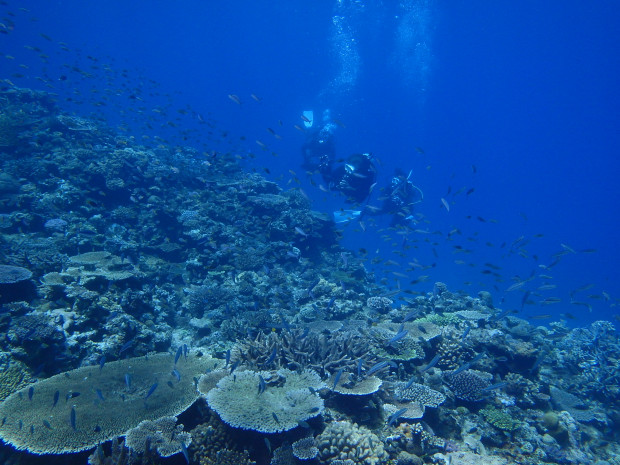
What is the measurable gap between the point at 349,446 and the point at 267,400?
145 cm

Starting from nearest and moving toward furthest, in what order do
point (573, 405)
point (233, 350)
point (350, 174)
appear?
point (233, 350) < point (573, 405) < point (350, 174)

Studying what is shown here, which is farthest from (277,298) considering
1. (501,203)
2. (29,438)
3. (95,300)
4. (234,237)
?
(501,203)

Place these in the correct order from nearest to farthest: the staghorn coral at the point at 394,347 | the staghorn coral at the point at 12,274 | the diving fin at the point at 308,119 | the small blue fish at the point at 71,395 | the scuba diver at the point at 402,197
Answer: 1. the small blue fish at the point at 71,395
2. the staghorn coral at the point at 394,347
3. the staghorn coral at the point at 12,274
4. the diving fin at the point at 308,119
5. the scuba diver at the point at 402,197

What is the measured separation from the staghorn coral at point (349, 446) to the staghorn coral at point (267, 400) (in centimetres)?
38

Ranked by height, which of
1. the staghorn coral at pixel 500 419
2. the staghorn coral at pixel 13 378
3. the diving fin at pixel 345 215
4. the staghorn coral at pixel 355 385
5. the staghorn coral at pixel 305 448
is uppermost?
the diving fin at pixel 345 215

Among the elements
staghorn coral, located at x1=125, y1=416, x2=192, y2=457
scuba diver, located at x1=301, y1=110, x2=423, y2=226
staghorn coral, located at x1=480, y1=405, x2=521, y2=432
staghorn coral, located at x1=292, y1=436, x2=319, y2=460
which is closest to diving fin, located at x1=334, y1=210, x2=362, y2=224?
scuba diver, located at x1=301, y1=110, x2=423, y2=226

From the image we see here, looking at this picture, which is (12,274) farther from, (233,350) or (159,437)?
(159,437)

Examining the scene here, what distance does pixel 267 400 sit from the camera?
16.7ft

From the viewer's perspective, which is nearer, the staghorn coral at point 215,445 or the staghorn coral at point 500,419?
the staghorn coral at point 215,445

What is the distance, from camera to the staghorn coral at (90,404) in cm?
419

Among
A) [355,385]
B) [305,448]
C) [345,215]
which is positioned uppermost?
[345,215]

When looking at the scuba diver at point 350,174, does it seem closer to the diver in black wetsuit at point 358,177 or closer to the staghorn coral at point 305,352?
the diver in black wetsuit at point 358,177

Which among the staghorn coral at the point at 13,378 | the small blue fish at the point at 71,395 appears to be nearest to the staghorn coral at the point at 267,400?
the small blue fish at the point at 71,395

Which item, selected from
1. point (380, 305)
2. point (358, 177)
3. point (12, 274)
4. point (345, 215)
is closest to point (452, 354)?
point (380, 305)
